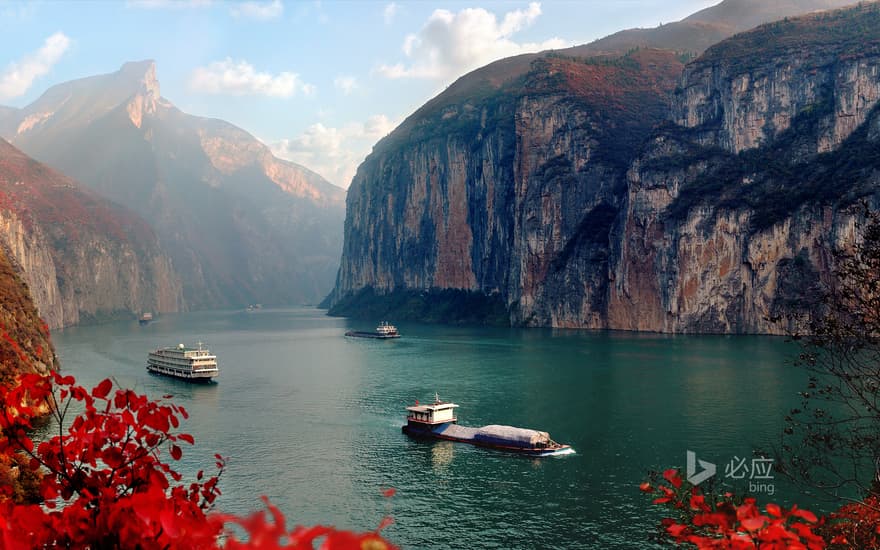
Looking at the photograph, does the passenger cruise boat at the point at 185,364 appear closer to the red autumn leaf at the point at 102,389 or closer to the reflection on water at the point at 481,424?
the reflection on water at the point at 481,424

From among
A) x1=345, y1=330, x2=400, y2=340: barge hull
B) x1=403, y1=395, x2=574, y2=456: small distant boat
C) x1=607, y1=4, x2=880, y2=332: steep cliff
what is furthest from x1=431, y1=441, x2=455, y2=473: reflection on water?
x1=345, y1=330, x2=400, y2=340: barge hull

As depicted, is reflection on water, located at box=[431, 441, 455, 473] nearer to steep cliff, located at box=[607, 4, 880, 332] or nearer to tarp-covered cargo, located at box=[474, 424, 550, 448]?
tarp-covered cargo, located at box=[474, 424, 550, 448]

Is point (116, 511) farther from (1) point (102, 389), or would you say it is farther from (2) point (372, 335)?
Result: (2) point (372, 335)

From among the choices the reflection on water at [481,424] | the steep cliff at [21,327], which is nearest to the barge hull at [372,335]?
the reflection on water at [481,424]

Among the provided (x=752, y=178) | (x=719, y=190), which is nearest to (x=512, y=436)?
(x=719, y=190)

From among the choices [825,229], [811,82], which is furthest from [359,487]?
[811,82]

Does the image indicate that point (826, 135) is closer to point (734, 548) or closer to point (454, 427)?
point (454, 427)

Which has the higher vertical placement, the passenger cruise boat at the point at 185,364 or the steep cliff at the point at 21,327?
the steep cliff at the point at 21,327
